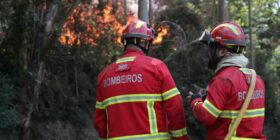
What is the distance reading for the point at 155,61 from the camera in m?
4.15

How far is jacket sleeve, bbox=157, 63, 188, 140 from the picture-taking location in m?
4.04

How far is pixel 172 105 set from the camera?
4.04 m

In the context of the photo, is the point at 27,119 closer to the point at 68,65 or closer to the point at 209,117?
the point at 68,65

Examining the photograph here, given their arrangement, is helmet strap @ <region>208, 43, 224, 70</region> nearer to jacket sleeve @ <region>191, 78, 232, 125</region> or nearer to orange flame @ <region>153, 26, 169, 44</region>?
jacket sleeve @ <region>191, 78, 232, 125</region>

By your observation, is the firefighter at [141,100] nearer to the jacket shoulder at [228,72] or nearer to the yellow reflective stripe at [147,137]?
the yellow reflective stripe at [147,137]

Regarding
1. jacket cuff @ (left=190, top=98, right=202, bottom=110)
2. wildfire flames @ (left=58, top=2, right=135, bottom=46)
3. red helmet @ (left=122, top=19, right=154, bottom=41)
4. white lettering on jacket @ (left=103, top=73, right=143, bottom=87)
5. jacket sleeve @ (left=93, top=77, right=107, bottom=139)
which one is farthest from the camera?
wildfire flames @ (left=58, top=2, right=135, bottom=46)

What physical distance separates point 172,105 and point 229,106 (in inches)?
22.3

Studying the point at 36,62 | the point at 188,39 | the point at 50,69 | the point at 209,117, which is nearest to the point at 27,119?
the point at 36,62

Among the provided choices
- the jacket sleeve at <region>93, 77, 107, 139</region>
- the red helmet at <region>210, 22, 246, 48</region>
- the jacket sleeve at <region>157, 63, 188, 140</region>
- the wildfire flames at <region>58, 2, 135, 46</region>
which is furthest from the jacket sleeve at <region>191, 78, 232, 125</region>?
the wildfire flames at <region>58, 2, 135, 46</region>

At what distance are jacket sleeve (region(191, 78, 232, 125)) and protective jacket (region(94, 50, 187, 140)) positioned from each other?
354mm

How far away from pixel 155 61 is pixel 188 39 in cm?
1268

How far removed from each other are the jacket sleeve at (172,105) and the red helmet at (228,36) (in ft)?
2.05

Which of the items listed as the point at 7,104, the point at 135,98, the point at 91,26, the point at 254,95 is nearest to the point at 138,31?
the point at 135,98

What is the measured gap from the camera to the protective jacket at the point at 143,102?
4020 millimetres
